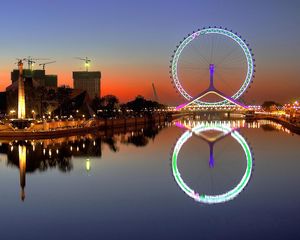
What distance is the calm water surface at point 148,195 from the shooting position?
967cm

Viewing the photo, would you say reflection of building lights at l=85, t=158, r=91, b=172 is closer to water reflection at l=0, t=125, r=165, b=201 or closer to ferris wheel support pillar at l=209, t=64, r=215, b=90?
water reflection at l=0, t=125, r=165, b=201

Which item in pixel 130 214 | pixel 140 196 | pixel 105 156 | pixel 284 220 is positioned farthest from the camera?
pixel 105 156

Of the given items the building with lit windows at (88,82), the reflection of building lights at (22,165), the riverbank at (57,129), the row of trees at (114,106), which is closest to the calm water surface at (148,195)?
the reflection of building lights at (22,165)

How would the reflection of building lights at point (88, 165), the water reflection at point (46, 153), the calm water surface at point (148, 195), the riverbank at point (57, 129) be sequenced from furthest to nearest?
1. the riverbank at point (57, 129)
2. the water reflection at point (46, 153)
3. the reflection of building lights at point (88, 165)
4. the calm water surface at point (148, 195)

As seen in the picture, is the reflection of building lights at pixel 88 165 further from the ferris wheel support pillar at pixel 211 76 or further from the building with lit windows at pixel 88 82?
the building with lit windows at pixel 88 82

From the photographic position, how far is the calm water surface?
967 centimetres

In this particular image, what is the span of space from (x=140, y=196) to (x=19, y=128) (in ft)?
70.6

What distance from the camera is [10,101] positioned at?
61.2 meters

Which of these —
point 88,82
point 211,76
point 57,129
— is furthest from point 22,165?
point 88,82

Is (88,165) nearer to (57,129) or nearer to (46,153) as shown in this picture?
(46,153)

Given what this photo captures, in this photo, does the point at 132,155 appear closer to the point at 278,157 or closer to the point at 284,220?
the point at 278,157

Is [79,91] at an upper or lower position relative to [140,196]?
upper

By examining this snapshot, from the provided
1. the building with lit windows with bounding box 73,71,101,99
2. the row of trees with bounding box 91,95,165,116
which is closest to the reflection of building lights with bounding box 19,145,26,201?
the row of trees with bounding box 91,95,165,116

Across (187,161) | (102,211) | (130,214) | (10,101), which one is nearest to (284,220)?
(130,214)
